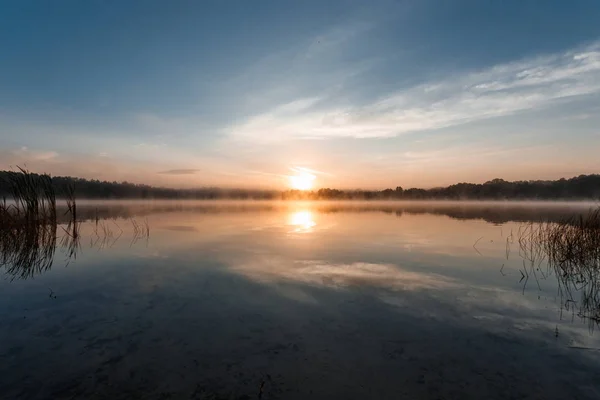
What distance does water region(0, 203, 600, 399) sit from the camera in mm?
5055

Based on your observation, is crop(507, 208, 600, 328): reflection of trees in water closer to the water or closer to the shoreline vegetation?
the shoreline vegetation

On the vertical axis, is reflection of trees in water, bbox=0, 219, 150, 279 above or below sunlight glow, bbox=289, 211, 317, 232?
above

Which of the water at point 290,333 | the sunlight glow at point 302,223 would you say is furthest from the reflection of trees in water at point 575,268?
the sunlight glow at point 302,223

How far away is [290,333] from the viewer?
7.00 m

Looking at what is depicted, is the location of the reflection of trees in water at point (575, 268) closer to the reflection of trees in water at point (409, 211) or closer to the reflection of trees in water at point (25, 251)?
the reflection of trees in water at point (409, 211)

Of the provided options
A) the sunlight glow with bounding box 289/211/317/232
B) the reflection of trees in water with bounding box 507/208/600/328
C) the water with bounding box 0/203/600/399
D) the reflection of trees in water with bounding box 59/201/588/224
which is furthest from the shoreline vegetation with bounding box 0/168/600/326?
the sunlight glow with bounding box 289/211/317/232

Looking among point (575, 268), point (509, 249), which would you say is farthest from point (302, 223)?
point (575, 268)

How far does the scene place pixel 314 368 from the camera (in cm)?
557

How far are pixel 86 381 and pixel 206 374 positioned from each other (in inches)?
72.5

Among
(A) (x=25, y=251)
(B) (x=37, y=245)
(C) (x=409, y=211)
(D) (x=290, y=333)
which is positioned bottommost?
(C) (x=409, y=211)

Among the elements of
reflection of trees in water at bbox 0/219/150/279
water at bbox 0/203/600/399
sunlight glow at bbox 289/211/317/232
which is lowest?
sunlight glow at bbox 289/211/317/232

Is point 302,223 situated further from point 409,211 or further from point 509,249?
point 409,211

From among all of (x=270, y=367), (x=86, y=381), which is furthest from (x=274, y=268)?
(x=86, y=381)

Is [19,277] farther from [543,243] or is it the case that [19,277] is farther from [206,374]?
[543,243]
